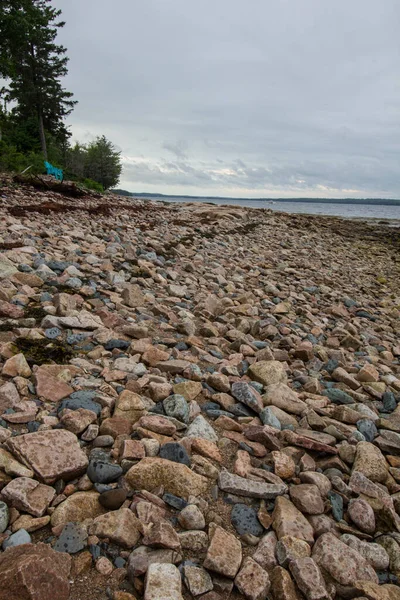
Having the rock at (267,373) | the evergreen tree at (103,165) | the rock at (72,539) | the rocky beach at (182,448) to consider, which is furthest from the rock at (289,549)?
the evergreen tree at (103,165)

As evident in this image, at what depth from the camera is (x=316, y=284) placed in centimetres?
898

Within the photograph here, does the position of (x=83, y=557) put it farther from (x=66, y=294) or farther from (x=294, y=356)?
(x=294, y=356)

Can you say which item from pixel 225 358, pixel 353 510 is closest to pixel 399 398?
pixel 225 358

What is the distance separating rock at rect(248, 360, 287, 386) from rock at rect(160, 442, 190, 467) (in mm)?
1407

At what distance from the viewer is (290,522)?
6.14ft

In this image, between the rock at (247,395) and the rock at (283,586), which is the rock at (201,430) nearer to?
the rock at (247,395)

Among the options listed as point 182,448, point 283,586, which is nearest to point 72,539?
point 182,448

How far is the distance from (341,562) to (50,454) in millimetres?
1458

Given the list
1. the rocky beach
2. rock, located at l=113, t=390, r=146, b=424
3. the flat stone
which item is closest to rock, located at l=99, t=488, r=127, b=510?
the rocky beach

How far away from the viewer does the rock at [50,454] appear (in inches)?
72.5

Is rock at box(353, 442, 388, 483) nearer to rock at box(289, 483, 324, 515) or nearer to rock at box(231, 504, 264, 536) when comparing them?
rock at box(289, 483, 324, 515)

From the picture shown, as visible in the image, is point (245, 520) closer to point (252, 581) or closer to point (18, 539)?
point (252, 581)

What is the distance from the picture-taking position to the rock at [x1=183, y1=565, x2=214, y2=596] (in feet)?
4.87

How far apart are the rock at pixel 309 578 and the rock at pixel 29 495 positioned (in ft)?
3.66
